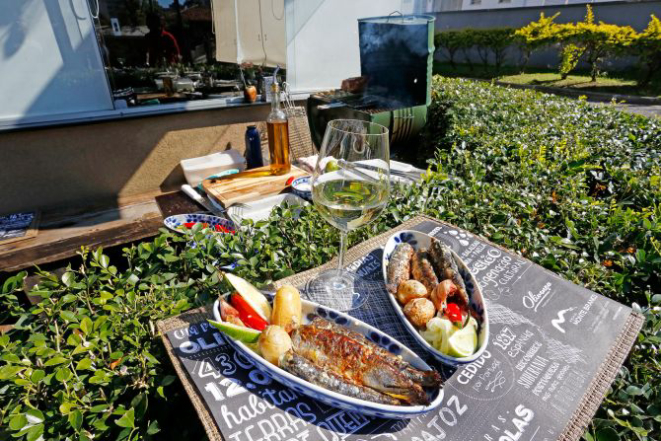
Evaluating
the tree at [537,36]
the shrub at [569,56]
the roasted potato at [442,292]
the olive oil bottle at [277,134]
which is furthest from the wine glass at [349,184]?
the tree at [537,36]

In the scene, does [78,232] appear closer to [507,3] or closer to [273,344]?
[273,344]

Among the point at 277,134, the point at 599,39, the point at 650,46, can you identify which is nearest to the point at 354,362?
the point at 277,134

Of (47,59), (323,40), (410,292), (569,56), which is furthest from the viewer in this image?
(569,56)

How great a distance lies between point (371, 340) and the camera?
0.96m

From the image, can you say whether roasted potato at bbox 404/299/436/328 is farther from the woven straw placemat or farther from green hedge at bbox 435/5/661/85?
green hedge at bbox 435/5/661/85

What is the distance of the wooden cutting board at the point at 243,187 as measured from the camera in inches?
116

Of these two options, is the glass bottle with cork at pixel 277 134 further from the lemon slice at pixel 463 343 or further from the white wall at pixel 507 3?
the white wall at pixel 507 3

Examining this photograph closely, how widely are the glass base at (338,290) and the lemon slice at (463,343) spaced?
0.33 metres

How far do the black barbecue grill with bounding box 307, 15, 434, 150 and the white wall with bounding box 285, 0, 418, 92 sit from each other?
0.57 metres

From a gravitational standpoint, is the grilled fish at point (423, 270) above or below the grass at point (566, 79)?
above

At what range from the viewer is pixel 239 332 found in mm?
924

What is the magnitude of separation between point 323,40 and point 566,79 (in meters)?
15.6

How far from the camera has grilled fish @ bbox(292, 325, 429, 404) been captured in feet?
2.64

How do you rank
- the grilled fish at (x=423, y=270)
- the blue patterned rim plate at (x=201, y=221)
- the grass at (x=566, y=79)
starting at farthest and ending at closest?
the grass at (x=566, y=79)
the blue patterned rim plate at (x=201, y=221)
the grilled fish at (x=423, y=270)
